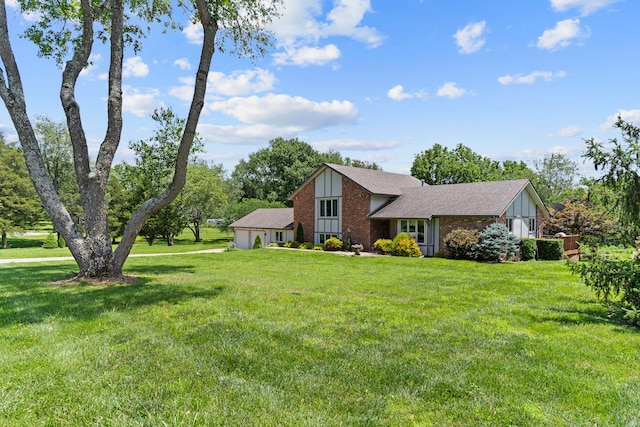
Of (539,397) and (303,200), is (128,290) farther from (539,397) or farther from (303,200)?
(303,200)

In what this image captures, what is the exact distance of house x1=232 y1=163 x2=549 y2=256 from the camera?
2069 cm

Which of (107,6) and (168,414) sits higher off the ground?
(107,6)

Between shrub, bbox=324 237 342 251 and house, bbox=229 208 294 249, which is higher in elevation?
house, bbox=229 208 294 249

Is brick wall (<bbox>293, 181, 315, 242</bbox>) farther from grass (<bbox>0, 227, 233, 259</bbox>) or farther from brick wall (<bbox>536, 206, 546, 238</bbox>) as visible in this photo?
brick wall (<bbox>536, 206, 546, 238</bbox>)

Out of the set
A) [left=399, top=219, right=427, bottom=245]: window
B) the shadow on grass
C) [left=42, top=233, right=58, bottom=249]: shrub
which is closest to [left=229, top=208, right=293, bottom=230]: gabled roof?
[left=399, top=219, right=427, bottom=245]: window

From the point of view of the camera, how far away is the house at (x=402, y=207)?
20688 millimetres

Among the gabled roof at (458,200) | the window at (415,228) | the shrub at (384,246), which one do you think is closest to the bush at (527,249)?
the gabled roof at (458,200)

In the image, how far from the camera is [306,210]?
2752 cm

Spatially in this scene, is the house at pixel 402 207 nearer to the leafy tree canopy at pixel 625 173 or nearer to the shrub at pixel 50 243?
the leafy tree canopy at pixel 625 173

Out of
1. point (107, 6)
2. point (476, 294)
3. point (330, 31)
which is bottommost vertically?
point (476, 294)

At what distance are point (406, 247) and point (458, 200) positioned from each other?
165 inches

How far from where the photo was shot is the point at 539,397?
3570mm

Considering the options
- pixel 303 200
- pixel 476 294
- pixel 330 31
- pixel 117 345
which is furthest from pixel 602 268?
pixel 303 200

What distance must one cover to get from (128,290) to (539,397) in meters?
7.89
